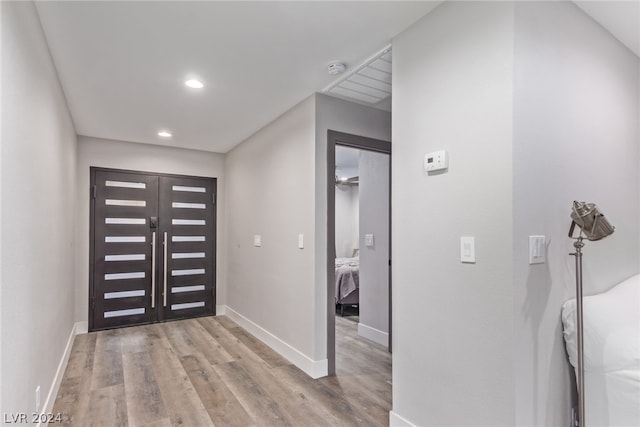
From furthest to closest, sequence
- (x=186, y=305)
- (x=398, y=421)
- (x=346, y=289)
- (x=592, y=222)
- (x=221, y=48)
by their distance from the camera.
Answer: (x=346, y=289) < (x=186, y=305) < (x=221, y=48) < (x=398, y=421) < (x=592, y=222)

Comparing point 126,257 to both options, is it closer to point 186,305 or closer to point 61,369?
point 186,305

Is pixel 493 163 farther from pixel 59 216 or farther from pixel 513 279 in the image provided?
pixel 59 216

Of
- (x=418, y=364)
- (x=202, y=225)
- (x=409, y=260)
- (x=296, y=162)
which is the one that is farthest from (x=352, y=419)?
(x=202, y=225)

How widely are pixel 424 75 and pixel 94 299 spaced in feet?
15.2

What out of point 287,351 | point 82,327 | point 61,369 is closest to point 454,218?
point 287,351

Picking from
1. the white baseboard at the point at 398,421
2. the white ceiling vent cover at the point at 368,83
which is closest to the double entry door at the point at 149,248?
the white ceiling vent cover at the point at 368,83

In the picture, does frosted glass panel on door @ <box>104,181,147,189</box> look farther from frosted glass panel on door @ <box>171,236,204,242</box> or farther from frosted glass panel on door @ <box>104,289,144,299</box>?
frosted glass panel on door @ <box>104,289,144,299</box>

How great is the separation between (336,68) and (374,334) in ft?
9.27

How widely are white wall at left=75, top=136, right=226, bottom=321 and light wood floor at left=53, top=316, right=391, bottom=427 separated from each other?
903mm

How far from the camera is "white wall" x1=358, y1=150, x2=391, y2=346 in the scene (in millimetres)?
3816

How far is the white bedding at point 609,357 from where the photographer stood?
1.56 m

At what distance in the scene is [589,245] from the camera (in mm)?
1913

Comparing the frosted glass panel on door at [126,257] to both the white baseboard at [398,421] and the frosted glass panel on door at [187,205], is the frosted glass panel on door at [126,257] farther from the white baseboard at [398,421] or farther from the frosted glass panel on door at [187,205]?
the white baseboard at [398,421]

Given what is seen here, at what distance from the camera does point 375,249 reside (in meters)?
3.96
